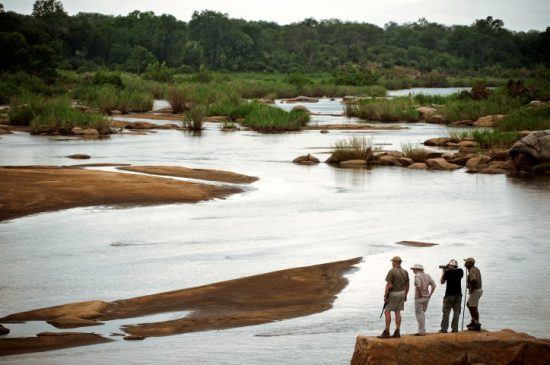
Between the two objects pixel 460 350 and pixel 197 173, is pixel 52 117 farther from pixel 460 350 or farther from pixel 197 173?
pixel 460 350

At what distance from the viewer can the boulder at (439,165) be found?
39.8 m

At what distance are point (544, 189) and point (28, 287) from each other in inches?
846

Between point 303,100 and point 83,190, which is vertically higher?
point 303,100

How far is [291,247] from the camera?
22.3 meters

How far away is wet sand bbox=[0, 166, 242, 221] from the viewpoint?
2759cm

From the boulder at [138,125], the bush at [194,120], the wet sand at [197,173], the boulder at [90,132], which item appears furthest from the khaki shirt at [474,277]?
the boulder at [138,125]

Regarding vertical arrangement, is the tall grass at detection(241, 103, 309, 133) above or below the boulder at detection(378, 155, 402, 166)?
above

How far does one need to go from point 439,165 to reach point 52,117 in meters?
24.9

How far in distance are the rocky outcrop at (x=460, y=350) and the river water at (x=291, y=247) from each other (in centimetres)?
188

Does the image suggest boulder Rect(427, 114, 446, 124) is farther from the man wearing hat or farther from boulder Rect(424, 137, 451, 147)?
the man wearing hat

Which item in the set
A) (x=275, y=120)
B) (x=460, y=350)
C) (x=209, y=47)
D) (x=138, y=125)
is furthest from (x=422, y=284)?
(x=209, y=47)

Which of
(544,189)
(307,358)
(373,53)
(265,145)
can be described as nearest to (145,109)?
(265,145)

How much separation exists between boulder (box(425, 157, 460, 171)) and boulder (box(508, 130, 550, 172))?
2.86 meters

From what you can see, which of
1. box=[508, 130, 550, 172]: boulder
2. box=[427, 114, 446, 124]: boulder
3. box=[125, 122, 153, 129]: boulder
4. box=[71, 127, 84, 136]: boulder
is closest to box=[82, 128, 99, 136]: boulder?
box=[71, 127, 84, 136]: boulder
